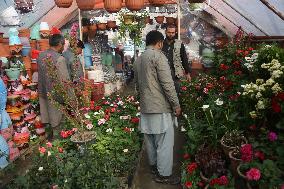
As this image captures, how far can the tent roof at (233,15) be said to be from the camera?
6996 millimetres

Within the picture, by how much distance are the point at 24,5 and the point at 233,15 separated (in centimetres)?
486

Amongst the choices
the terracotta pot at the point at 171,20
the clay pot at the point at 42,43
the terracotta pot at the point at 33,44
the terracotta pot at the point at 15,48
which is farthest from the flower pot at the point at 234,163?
the terracotta pot at the point at 171,20

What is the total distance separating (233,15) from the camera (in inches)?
316

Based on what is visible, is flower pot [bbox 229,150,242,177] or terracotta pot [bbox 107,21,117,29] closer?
flower pot [bbox 229,150,242,177]

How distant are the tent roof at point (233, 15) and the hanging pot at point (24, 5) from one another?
0.23 m

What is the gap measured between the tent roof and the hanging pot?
0.23 metres

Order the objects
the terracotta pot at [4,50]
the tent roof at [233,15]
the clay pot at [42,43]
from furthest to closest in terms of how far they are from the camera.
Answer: the clay pot at [42,43]
the tent roof at [233,15]
the terracotta pot at [4,50]

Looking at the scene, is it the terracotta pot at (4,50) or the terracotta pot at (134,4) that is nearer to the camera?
the terracotta pot at (134,4)

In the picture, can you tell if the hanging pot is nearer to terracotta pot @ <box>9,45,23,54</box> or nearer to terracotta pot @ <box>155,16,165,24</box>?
terracotta pot @ <box>9,45,23,54</box>

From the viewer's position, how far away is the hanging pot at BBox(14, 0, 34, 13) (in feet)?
25.4

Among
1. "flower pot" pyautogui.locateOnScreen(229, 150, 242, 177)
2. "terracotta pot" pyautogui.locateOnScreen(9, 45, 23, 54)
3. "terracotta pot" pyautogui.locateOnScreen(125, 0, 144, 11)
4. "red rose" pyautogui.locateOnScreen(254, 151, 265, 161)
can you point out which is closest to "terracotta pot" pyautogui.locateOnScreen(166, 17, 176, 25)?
"terracotta pot" pyautogui.locateOnScreen(125, 0, 144, 11)

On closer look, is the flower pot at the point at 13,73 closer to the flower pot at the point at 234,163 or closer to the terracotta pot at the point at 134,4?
the terracotta pot at the point at 134,4

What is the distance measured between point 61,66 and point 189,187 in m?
2.87

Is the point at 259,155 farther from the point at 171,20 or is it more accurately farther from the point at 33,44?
the point at 171,20
